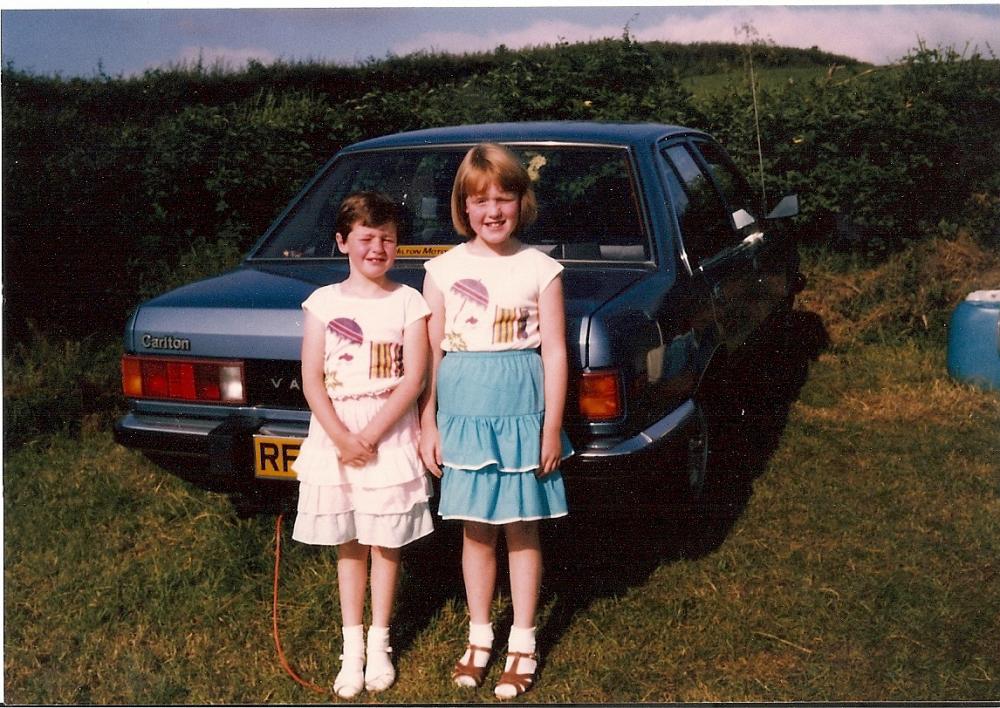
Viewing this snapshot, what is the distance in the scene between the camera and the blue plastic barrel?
18.3 ft

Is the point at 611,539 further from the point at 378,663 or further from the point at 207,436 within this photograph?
the point at 207,436

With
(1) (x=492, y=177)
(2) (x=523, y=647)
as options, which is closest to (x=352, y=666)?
(2) (x=523, y=647)

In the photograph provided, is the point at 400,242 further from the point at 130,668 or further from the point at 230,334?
the point at 130,668

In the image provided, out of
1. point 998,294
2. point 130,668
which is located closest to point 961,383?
point 998,294

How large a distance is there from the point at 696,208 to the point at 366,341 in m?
1.81

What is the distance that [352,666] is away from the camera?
2.89 m

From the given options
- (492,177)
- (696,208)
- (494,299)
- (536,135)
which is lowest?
(494,299)

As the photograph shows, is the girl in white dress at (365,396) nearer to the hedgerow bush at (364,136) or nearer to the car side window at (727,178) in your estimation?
the car side window at (727,178)

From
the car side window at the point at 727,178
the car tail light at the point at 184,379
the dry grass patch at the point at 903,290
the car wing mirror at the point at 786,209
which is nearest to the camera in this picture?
the car tail light at the point at 184,379

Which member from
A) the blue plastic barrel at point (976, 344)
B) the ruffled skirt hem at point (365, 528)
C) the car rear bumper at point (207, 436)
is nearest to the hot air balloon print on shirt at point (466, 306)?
the ruffled skirt hem at point (365, 528)

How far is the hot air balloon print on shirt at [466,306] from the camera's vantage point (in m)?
2.69

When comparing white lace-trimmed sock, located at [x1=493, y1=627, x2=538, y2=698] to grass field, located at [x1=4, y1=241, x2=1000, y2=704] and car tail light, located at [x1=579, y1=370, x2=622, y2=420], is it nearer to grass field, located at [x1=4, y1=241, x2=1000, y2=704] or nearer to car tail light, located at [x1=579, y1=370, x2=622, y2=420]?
grass field, located at [x1=4, y1=241, x2=1000, y2=704]

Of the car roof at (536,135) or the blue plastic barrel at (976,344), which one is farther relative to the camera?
the blue plastic barrel at (976,344)

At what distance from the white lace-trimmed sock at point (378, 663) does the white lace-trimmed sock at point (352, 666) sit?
2 centimetres
